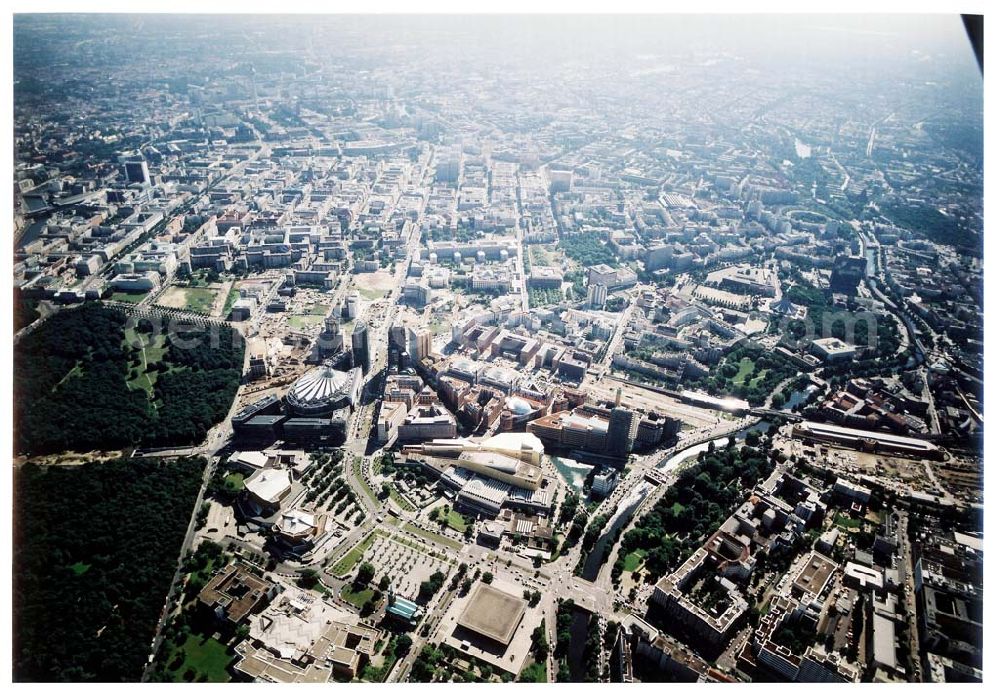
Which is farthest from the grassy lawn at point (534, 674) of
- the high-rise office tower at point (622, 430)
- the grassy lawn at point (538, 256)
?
the grassy lawn at point (538, 256)

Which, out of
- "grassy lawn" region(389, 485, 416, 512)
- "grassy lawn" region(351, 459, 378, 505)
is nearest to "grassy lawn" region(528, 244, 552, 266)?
"grassy lawn" region(351, 459, 378, 505)

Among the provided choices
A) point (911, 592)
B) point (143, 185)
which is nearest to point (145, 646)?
point (911, 592)

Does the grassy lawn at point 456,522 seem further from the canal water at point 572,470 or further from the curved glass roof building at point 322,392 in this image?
the curved glass roof building at point 322,392

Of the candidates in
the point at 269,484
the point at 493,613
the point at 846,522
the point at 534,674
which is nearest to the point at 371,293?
the point at 269,484

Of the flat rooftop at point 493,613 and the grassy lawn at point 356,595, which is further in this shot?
the grassy lawn at point 356,595

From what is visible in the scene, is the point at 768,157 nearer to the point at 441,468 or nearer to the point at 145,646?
the point at 441,468

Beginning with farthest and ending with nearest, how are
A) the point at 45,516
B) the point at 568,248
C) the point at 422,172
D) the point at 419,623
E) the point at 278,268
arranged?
the point at 422,172 < the point at 568,248 < the point at 278,268 < the point at 45,516 < the point at 419,623
